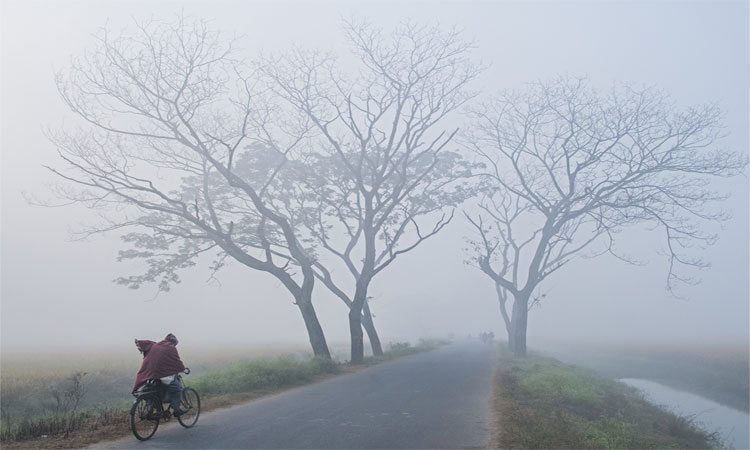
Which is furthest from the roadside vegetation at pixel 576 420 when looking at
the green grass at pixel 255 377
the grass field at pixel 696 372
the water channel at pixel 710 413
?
the grass field at pixel 696 372

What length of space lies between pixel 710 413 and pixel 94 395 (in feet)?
67.1

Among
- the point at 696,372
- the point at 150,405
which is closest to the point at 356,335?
the point at 150,405

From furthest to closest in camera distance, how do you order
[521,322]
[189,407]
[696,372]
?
[521,322], [696,372], [189,407]

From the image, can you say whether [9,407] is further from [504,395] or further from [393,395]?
[504,395]

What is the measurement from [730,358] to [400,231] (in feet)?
70.2

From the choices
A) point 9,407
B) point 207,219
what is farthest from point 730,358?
point 9,407

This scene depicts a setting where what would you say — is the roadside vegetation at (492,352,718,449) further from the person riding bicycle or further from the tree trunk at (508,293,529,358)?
the tree trunk at (508,293,529,358)

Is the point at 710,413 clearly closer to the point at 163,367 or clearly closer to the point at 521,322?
the point at 521,322

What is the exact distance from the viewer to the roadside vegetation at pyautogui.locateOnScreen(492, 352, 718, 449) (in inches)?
340

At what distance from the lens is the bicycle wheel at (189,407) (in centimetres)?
926

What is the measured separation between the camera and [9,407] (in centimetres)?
1502

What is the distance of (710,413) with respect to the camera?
59.8 ft

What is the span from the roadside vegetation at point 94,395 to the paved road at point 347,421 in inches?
35.3

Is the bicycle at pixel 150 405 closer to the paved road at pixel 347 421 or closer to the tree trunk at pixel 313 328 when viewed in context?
the paved road at pixel 347 421
